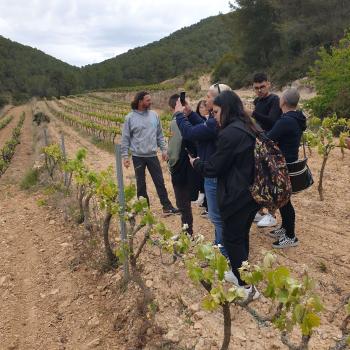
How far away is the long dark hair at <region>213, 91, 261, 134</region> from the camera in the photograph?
9.88 feet

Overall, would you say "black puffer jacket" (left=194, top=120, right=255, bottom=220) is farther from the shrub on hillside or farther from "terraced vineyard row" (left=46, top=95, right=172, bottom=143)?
the shrub on hillside

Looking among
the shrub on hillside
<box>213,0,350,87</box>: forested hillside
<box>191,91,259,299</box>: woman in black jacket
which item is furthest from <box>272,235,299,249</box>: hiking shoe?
<box>213,0,350,87</box>: forested hillside

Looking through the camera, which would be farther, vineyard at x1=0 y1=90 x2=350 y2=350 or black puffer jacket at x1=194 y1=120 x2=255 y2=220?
black puffer jacket at x1=194 y1=120 x2=255 y2=220

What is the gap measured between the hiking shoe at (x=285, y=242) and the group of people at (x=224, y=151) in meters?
0.01

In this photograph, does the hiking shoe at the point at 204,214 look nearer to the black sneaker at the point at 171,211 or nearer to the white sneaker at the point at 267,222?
the black sneaker at the point at 171,211

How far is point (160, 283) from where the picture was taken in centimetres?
397

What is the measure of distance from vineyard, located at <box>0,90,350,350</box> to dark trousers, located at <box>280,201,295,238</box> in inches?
8.2

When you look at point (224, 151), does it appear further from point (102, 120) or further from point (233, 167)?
point (102, 120)

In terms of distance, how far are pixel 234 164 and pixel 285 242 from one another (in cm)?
180

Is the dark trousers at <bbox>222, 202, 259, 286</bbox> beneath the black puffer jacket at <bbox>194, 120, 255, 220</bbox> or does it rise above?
beneath

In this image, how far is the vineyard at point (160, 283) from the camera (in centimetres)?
229

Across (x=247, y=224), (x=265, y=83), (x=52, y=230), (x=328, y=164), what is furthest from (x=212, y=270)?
(x=328, y=164)

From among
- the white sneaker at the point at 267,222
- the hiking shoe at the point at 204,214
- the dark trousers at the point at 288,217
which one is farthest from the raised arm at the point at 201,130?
the hiking shoe at the point at 204,214

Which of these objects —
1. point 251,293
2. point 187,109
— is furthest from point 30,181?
point 251,293
